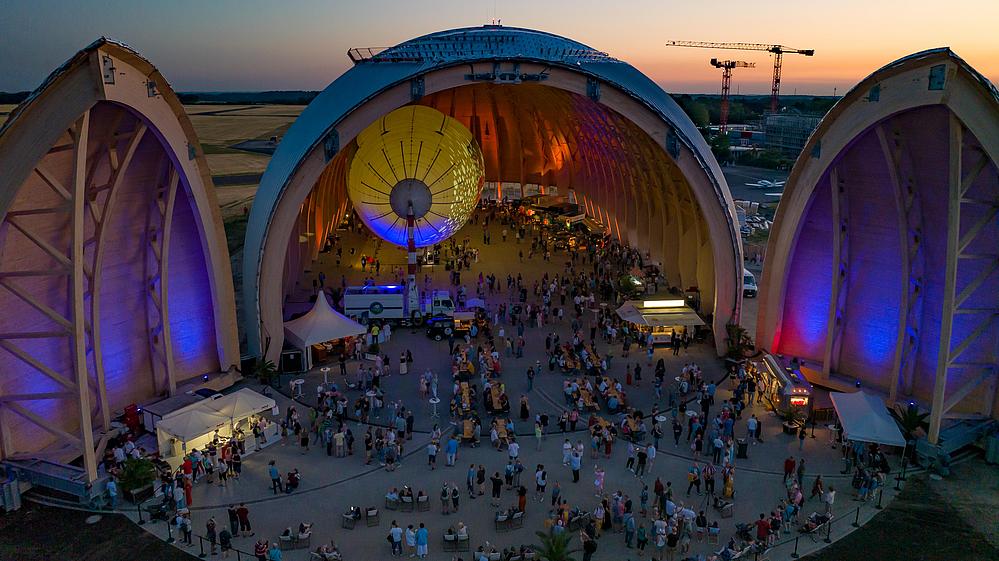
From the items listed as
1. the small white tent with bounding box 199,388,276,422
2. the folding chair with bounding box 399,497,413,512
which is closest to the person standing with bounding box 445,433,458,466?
the folding chair with bounding box 399,497,413,512

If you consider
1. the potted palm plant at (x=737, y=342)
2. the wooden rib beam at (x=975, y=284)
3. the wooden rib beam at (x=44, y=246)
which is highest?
the wooden rib beam at (x=44, y=246)

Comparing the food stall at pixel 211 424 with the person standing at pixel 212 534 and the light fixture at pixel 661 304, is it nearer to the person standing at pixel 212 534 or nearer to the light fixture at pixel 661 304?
the person standing at pixel 212 534

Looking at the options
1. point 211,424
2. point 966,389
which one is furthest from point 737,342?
point 211,424

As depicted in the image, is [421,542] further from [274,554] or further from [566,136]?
[566,136]

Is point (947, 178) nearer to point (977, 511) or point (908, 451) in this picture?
point (908, 451)

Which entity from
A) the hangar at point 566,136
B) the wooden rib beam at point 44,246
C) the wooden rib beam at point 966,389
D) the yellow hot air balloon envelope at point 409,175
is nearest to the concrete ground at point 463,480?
the wooden rib beam at point 966,389

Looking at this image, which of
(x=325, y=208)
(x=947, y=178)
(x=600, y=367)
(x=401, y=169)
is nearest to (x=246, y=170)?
(x=325, y=208)
